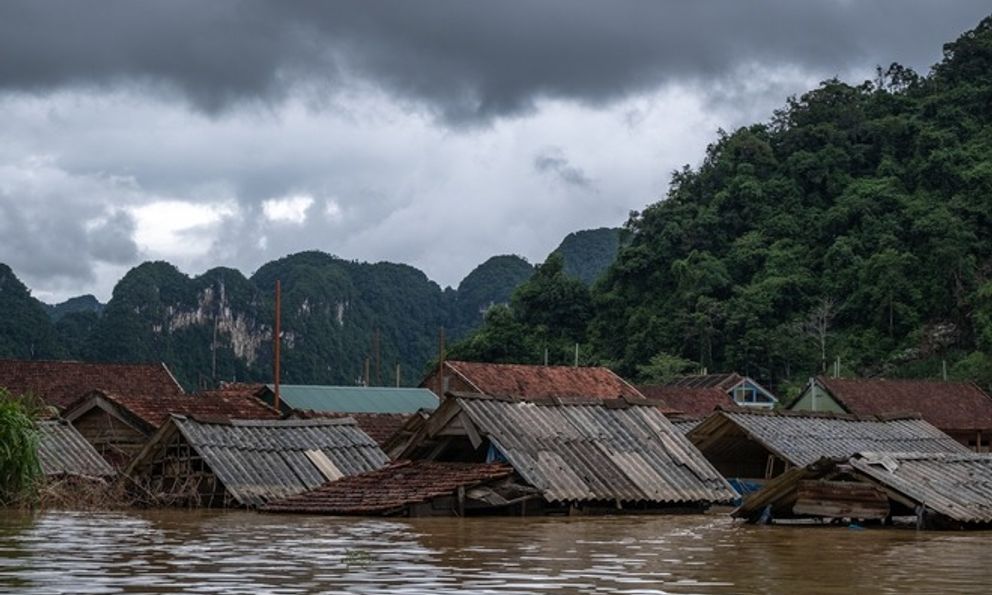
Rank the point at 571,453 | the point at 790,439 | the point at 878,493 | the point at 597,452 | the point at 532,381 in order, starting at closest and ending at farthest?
the point at 878,493 → the point at 571,453 → the point at 597,452 → the point at 790,439 → the point at 532,381

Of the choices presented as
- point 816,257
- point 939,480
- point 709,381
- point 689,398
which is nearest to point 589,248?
point 816,257

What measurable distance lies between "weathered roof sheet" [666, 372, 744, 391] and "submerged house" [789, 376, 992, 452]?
11.4 metres

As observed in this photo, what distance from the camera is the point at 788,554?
47.9 ft

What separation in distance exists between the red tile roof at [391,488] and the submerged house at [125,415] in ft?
28.3

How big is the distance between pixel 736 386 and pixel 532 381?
1560 cm

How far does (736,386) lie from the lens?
64.3m

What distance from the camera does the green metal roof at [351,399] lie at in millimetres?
45406

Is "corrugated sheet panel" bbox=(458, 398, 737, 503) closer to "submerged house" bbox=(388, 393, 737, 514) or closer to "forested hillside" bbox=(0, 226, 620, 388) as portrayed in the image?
"submerged house" bbox=(388, 393, 737, 514)

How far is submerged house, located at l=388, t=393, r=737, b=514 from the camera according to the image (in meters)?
23.1

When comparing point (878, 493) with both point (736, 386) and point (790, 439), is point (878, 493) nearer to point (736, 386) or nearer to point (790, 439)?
point (790, 439)

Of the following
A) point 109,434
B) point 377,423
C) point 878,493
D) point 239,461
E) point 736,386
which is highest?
point 736,386

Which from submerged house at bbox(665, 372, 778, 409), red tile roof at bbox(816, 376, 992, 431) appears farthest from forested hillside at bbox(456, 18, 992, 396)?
red tile roof at bbox(816, 376, 992, 431)

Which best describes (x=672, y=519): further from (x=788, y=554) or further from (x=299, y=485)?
(x=788, y=554)

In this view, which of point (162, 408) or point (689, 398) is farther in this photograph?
point (689, 398)
